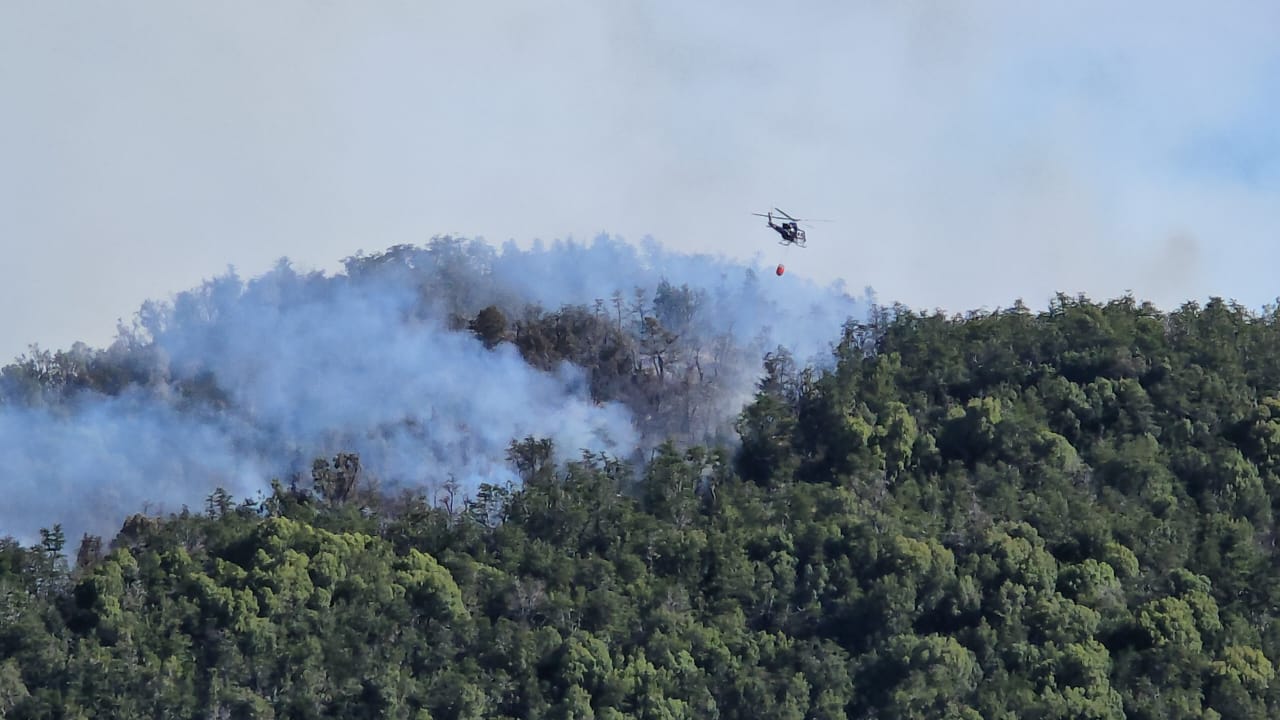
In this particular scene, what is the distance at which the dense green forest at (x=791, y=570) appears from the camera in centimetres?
9381

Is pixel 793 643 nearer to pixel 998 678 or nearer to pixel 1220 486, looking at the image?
pixel 998 678

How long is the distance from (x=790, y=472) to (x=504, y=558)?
15193 mm

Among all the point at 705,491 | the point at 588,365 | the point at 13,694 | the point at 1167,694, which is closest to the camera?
the point at 13,694

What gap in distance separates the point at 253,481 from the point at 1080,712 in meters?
38.9

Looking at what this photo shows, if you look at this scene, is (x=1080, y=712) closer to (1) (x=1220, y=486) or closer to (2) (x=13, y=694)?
(1) (x=1220, y=486)

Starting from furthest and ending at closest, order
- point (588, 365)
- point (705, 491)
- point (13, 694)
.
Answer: point (588, 365) → point (705, 491) → point (13, 694)

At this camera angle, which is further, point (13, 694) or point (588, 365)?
point (588, 365)

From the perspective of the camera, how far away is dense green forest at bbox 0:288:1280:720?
93812 mm

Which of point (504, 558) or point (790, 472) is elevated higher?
point (790, 472)

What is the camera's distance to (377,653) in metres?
94.9

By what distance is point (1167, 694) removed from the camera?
97.5 m

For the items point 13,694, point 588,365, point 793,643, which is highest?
point 588,365

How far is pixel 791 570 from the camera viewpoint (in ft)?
336

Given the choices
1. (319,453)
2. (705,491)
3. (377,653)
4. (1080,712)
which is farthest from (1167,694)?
(319,453)
